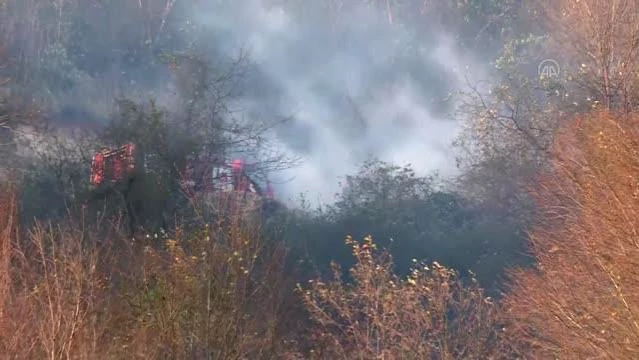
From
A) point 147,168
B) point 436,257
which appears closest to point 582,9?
point 436,257

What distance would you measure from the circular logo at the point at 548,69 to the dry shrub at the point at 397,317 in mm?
12012

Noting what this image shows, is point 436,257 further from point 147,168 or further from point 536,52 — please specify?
point 536,52

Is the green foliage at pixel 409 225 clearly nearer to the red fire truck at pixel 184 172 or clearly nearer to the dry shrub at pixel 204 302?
the red fire truck at pixel 184 172

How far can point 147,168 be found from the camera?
17344mm

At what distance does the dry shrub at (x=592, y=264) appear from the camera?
8.00m

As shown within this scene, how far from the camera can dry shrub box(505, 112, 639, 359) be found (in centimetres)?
800

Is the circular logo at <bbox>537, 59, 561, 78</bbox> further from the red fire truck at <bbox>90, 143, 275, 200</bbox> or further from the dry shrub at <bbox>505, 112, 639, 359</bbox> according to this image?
the dry shrub at <bbox>505, 112, 639, 359</bbox>

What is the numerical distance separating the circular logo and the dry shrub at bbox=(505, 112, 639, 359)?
443 inches

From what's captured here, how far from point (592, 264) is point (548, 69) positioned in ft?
51.0

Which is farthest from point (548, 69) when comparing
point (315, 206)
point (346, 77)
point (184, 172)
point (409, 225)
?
point (184, 172)

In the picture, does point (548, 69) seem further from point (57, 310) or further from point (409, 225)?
point (57, 310)

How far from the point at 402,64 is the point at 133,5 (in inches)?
344

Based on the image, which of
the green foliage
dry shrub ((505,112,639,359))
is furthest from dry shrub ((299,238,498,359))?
the green foliage

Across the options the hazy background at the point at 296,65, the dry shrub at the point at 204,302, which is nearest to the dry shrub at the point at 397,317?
the dry shrub at the point at 204,302
